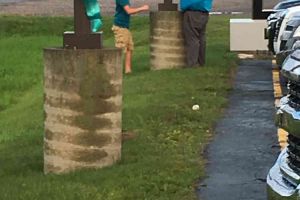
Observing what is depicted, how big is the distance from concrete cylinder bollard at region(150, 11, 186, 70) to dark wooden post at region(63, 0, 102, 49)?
8.53 meters

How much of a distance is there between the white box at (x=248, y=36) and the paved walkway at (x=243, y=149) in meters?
5.51

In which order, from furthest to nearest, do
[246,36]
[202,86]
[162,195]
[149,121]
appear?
Result: [246,36] → [202,86] → [149,121] → [162,195]

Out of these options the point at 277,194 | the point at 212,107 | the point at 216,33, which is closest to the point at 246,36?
the point at 216,33

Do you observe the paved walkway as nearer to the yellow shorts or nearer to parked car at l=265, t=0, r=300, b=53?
parked car at l=265, t=0, r=300, b=53

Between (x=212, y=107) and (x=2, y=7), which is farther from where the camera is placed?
(x=2, y=7)

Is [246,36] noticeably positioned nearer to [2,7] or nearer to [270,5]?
[270,5]

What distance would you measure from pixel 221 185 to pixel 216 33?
17.3 m

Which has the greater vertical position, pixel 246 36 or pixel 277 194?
pixel 277 194

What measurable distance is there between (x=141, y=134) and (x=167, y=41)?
23.8 feet

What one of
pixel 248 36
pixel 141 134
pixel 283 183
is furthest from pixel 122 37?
pixel 283 183

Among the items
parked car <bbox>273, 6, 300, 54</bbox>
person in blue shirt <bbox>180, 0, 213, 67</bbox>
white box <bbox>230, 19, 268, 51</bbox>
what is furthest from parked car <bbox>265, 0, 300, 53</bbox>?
white box <bbox>230, 19, 268, 51</bbox>

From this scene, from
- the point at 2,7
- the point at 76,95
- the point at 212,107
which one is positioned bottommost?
the point at 2,7

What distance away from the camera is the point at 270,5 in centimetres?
2594

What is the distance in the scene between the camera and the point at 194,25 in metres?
16.6
